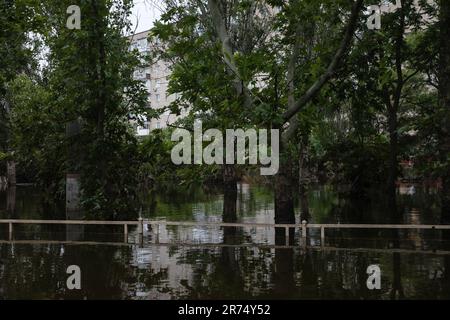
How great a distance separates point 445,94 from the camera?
16531 mm

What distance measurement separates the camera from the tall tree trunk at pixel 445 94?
52.9 ft

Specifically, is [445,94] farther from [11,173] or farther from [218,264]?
[11,173]

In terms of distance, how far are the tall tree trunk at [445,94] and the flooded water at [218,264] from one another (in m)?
1.46

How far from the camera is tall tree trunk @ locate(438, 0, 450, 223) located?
16.1 m

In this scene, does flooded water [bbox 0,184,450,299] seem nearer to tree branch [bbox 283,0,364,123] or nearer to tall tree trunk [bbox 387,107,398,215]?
tree branch [bbox 283,0,364,123]

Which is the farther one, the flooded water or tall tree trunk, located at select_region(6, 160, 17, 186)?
tall tree trunk, located at select_region(6, 160, 17, 186)

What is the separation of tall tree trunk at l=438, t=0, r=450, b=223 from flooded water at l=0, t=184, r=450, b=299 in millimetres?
1458

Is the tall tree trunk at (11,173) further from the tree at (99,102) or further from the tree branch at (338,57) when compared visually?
the tree branch at (338,57)

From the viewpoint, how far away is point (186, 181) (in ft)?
59.7

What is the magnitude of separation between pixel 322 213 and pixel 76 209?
37.1 ft

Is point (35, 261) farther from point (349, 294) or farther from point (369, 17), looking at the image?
point (369, 17)

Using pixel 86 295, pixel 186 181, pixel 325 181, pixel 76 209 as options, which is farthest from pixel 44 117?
pixel 325 181

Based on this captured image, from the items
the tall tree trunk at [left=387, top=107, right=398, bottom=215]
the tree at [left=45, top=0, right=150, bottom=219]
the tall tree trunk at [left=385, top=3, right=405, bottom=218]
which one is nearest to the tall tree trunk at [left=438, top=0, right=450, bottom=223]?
the tall tree trunk at [left=385, top=3, right=405, bottom=218]

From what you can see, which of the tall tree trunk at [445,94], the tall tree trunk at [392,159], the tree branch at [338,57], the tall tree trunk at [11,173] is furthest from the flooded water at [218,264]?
the tall tree trunk at [11,173]
